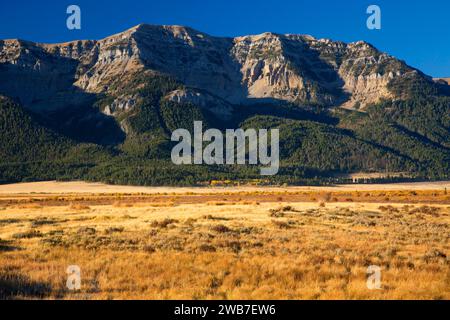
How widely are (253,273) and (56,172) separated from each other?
185839 mm

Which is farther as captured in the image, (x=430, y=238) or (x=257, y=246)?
(x=430, y=238)

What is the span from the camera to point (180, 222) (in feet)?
119

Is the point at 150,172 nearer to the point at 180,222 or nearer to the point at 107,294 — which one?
the point at 180,222

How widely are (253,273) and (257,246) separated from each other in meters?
6.82

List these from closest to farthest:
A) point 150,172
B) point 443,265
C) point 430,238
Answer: point 443,265 → point 430,238 → point 150,172

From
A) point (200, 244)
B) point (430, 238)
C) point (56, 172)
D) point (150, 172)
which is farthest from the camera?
point (56, 172)

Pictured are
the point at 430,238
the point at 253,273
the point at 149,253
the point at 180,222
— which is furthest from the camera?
the point at 180,222

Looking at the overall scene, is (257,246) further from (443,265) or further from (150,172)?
(150,172)

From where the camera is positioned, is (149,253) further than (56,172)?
No

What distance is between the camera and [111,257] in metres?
20.0
